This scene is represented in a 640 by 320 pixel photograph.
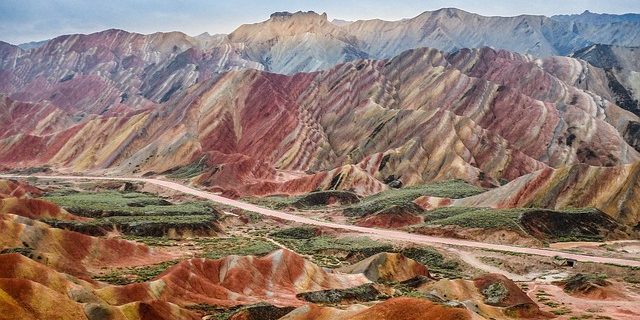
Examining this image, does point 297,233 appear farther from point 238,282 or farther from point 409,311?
point 409,311

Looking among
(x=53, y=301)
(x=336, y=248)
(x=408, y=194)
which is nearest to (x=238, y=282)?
(x=53, y=301)

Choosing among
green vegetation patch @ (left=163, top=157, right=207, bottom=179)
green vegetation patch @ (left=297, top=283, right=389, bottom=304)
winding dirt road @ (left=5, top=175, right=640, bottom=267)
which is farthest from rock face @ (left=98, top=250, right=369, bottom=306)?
green vegetation patch @ (left=163, top=157, right=207, bottom=179)

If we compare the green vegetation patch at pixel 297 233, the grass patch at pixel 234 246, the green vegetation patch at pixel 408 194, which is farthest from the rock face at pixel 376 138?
the grass patch at pixel 234 246

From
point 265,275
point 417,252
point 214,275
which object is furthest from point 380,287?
point 417,252

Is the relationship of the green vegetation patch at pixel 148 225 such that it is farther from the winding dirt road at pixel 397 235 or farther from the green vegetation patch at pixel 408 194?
the green vegetation patch at pixel 408 194

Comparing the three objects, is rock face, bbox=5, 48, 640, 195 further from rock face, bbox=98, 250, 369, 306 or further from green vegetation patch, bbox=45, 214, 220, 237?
rock face, bbox=98, 250, 369, 306

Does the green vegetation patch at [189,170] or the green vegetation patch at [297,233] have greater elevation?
the green vegetation patch at [189,170]

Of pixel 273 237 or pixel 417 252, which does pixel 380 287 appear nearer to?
pixel 417 252

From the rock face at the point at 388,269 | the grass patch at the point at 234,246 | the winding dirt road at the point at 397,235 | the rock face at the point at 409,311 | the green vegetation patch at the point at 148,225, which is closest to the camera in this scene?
the rock face at the point at 409,311
